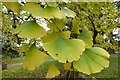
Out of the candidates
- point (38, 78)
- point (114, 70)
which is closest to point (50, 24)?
point (38, 78)

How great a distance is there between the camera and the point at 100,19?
2.25m

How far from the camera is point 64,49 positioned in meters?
0.19

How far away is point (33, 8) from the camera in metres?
0.20

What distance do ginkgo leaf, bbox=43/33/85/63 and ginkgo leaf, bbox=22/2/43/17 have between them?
28 mm

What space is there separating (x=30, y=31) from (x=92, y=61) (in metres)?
0.06

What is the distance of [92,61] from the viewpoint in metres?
0.21

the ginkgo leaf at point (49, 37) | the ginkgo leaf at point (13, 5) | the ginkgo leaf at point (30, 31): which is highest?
the ginkgo leaf at point (13, 5)

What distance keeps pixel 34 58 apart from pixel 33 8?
0.15 ft

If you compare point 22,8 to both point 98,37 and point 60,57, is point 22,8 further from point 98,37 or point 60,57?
point 98,37

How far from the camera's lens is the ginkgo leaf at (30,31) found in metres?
0.20

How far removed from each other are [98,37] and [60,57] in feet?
6.50

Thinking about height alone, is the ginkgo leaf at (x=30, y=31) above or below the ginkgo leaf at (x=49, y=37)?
above

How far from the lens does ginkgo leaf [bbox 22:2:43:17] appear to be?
7.8 inches

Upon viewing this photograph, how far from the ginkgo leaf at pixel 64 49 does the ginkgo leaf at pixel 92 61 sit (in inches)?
0.5
